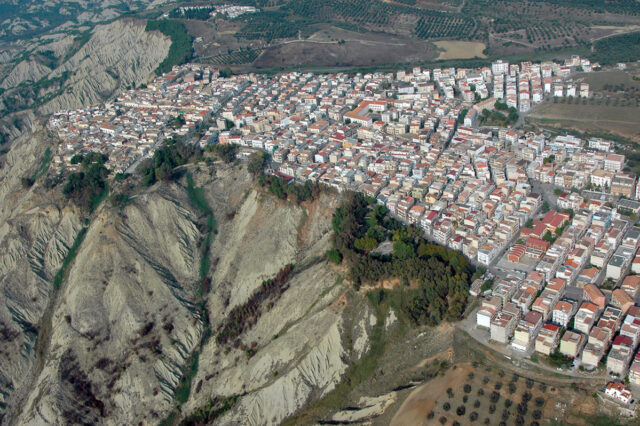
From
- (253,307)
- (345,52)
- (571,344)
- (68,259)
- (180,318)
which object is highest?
(345,52)

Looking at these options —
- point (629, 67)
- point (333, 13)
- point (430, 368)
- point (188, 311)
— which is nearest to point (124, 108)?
point (188, 311)

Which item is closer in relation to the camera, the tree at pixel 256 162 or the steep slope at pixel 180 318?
the steep slope at pixel 180 318

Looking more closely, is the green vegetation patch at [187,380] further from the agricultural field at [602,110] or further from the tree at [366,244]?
the agricultural field at [602,110]

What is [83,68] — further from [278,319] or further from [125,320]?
[278,319]

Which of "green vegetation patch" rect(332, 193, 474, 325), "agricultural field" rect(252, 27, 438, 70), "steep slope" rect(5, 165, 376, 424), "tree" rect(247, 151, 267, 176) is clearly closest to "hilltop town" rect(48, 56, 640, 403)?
"tree" rect(247, 151, 267, 176)

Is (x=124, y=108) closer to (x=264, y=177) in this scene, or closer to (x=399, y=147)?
(x=264, y=177)

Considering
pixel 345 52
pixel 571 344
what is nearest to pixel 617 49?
pixel 345 52

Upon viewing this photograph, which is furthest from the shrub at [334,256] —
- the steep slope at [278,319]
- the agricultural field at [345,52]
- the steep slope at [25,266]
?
the agricultural field at [345,52]

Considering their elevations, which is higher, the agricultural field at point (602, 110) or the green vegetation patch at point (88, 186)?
the green vegetation patch at point (88, 186)

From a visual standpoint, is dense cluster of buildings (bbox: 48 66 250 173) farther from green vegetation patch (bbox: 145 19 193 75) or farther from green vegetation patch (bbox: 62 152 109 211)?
green vegetation patch (bbox: 145 19 193 75)
